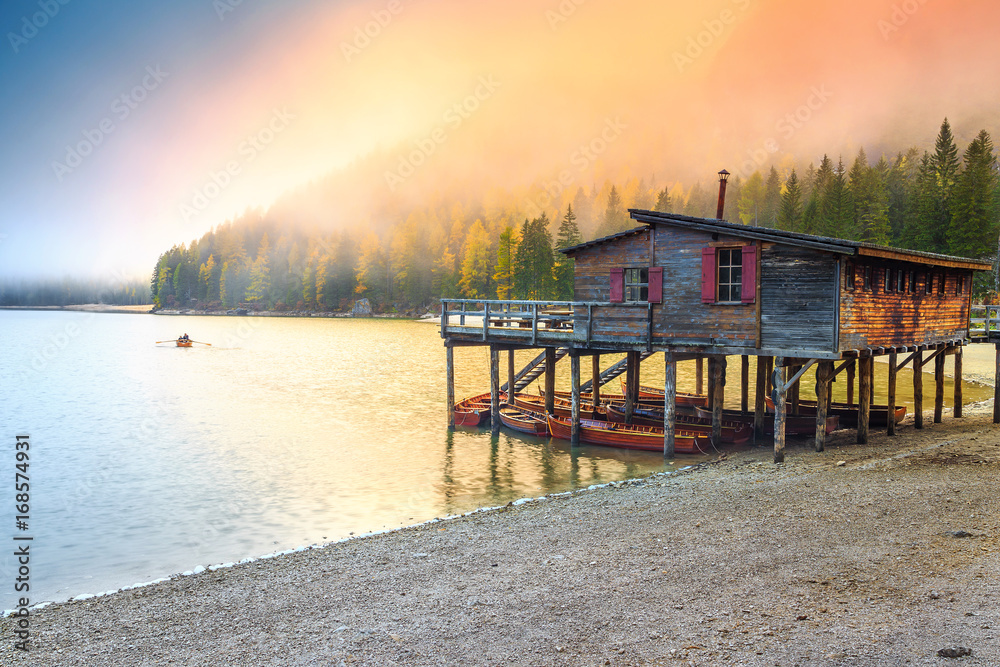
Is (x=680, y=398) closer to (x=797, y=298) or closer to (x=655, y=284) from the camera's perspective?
(x=655, y=284)

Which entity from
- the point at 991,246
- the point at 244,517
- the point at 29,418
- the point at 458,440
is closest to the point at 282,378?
the point at 29,418

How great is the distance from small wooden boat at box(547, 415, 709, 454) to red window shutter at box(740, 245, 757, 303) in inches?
217

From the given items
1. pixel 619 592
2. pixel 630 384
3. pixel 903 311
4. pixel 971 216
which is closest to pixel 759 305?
pixel 903 311

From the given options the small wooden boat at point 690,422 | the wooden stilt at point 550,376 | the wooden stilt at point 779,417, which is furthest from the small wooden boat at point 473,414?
the wooden stilt at point 779,417

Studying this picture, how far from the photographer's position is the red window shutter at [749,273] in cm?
1903

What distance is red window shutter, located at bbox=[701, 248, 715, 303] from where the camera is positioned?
1989 centimetres

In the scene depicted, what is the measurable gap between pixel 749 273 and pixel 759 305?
40.1 inches

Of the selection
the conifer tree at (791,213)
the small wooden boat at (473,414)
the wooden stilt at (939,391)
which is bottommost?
the small wooden boat at (473,414)

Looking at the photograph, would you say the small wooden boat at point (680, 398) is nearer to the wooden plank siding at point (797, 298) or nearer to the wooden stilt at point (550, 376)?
the wooden stilt at point (550, 376)

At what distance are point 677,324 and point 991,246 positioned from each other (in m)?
68.5

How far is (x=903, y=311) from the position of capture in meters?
21.4

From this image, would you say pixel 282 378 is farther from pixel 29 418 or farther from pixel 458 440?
pixel 458 440

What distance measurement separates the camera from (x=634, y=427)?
23797 millimetres

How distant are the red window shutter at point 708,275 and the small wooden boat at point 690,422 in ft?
17.1
